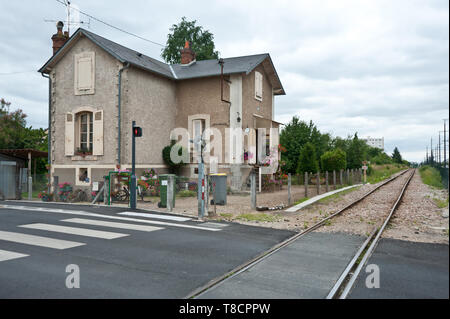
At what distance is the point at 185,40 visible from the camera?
114 ft

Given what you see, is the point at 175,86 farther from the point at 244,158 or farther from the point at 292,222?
the point at 292,222

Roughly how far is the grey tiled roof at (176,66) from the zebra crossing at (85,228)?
957 centimetres

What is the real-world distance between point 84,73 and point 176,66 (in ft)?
20.1

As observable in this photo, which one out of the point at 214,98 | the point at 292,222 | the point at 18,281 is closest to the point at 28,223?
the point at 18,281

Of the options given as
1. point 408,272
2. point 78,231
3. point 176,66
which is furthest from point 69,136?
point 408,272

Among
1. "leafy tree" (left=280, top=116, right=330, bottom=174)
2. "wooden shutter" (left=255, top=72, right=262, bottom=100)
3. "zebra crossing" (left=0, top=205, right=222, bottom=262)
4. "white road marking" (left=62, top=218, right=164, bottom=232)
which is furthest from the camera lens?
"leafy tree" (left=280, top=116, right=330, bottom=174)

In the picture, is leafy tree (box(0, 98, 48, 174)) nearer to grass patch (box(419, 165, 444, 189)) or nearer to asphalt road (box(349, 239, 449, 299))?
asphalt road (box(349, 239, 449, 299))

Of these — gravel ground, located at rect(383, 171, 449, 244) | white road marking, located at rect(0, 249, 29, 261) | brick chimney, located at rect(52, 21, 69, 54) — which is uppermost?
brick chimney, located at rect(52, 21, 69, 54)

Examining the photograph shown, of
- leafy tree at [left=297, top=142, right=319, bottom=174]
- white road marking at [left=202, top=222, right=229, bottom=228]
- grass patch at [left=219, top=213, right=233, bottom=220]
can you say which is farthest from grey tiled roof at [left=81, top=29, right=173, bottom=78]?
leafy tree at [left=297, top=142, right=319, bottom=174]

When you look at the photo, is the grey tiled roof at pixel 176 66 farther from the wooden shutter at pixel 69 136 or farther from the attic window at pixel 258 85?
the wooden shutter at pixel 69 136

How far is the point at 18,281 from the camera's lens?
4523 millimetres

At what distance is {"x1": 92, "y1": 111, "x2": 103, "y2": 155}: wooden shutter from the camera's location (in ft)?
58.0

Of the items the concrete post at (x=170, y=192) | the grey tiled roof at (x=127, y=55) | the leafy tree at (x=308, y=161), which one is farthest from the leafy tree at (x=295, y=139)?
the concrete post at (x=170, y=192)

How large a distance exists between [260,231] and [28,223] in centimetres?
585
